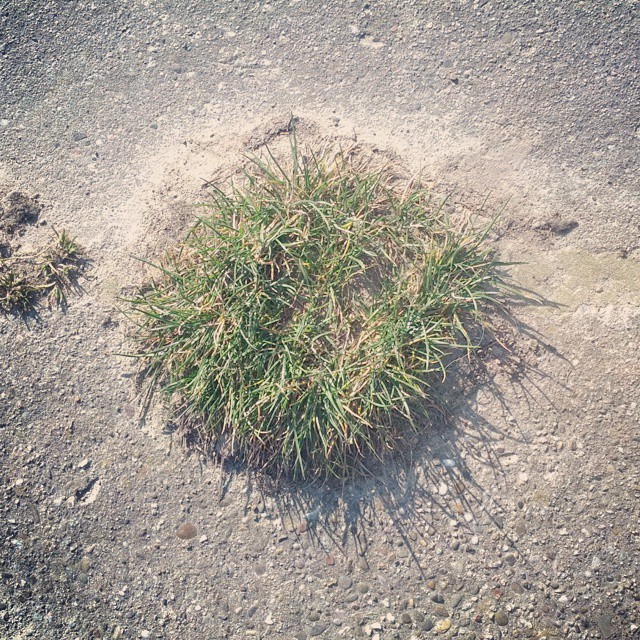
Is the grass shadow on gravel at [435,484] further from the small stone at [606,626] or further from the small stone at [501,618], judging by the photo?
the small stone at [606,626]

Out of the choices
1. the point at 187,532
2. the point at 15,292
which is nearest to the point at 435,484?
the point at 187,532

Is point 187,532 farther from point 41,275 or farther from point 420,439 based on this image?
point 41,275

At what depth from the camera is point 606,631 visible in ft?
7.32

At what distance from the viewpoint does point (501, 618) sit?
2.26 m

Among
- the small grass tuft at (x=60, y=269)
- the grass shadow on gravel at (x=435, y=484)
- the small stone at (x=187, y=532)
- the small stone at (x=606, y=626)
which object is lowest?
the small stone at (x=606, y=626)

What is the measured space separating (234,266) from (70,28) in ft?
5.68

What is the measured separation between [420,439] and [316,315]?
0.75 meters

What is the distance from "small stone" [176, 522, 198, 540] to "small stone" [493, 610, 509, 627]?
1.39m

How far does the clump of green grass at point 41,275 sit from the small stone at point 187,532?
124 centimetres

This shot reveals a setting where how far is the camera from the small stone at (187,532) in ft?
7.83

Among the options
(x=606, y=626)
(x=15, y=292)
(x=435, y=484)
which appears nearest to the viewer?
(x=606, y=626)

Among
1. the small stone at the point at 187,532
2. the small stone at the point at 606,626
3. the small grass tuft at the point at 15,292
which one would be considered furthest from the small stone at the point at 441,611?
the small grass tuft at the point at 15,292

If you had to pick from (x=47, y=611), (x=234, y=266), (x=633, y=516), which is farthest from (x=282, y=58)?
(x=47, y=611)

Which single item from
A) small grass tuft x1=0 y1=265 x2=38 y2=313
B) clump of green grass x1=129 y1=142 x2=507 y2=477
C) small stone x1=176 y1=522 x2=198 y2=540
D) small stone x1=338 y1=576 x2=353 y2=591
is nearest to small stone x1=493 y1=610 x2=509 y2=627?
small stone x1=338 y1=576 x2=353 y2=591
